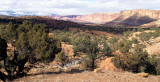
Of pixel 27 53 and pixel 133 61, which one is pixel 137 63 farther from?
pixel 27 53

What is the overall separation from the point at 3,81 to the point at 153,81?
42.0ft

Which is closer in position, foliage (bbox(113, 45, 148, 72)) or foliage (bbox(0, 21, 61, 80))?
foliage (bbox(0, 21, 61, 80))

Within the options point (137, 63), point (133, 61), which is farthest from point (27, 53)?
point (137, 63)

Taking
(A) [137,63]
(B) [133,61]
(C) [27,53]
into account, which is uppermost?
(C) [27,53]

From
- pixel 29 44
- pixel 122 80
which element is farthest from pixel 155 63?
pixel 29 44

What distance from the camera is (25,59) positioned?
13617mm

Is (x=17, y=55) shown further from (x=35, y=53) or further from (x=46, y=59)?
(x=46, y=59)

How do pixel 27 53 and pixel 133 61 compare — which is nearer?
pixel 27 53

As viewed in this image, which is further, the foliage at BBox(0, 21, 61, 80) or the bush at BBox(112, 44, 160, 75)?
the bush at BBox(112, 44, 160, 75)

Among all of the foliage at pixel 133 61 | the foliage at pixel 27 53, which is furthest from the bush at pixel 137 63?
the foliage at pixel 27 53

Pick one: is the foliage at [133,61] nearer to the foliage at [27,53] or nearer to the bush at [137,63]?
the bush at [137,63]

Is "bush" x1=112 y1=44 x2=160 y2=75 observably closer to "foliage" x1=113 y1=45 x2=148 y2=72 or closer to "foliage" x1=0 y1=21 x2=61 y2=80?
"foliage" x1=113 y1=45 x2=148 y2=72

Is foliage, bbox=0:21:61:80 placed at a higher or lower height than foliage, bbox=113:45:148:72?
higher

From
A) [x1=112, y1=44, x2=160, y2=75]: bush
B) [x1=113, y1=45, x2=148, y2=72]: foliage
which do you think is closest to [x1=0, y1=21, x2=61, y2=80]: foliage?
[x1=113, y1=45, x2=148, y2=72]: foliage
